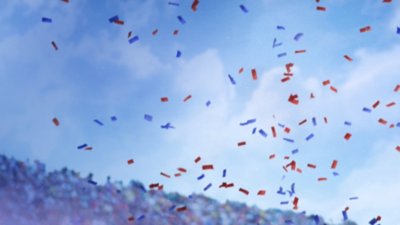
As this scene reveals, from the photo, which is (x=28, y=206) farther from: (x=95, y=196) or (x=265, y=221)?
(x=265, y=221)

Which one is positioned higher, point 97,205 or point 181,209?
point 181,209

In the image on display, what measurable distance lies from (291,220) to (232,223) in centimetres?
236

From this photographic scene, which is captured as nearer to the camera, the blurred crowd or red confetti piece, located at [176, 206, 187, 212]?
the blurred crowd

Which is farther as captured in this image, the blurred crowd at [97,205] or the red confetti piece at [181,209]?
the red confetti piece at [181,209]

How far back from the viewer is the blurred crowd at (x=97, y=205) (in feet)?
52.5

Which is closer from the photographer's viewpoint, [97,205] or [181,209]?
[97,205]

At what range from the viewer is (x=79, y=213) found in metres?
16.6

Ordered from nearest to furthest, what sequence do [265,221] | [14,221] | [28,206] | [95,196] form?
1. [14,221]
2. [28,206]
3. [95,196]
4. [265,221]

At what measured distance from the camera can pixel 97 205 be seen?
17609 millimetres

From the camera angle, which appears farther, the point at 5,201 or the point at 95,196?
the point at 95,196

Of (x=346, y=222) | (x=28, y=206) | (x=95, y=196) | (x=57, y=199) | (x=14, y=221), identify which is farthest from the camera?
(x=346, y=222)

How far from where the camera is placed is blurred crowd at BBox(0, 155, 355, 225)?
1599cm

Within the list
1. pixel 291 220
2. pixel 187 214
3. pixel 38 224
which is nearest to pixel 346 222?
pixel 291 220

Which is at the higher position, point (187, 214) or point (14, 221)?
point (187, 214)
